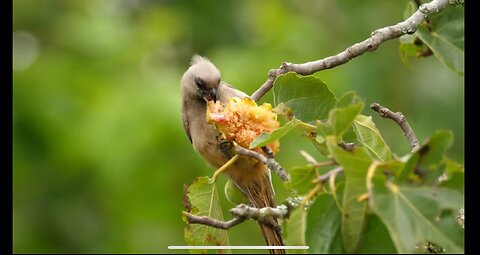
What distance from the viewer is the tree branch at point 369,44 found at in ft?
9.05

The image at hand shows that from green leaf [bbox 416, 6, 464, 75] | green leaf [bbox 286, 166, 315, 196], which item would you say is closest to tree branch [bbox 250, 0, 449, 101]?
green leaf [bbox 416, 6, 464, 75]

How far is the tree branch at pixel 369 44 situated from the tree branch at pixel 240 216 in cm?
78

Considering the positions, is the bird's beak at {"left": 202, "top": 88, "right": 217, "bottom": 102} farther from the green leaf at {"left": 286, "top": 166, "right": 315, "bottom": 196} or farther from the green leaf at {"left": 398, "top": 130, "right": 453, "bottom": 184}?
the green leaf at {"left": 398, "top": 130, "right": 453, "bottom": 184}

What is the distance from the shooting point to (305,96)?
2516 millimetres

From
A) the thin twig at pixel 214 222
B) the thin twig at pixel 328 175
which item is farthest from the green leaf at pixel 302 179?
the thin twig at pixel 214 222

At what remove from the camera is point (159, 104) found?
6996 millimetres

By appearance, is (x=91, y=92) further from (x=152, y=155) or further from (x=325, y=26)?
(x=325, y=26)

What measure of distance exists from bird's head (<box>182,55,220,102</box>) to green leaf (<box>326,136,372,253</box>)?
188cm

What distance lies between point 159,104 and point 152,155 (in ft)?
2.01

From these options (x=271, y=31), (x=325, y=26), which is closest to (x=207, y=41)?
(x=325, y=26)

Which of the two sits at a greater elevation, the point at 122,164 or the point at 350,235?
the point at 122,164

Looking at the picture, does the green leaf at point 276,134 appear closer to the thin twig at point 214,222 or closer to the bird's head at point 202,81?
the thin twig at point 214,222

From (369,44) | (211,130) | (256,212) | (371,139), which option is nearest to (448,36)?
(369,44)

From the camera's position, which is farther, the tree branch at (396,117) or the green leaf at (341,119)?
the tree branch at (396,117)
